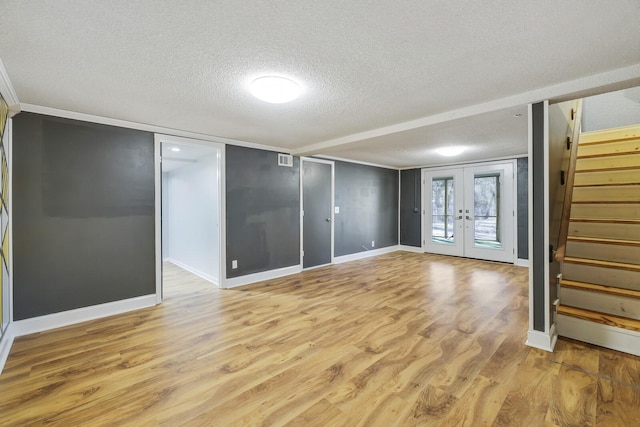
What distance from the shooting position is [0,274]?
2.32 metres

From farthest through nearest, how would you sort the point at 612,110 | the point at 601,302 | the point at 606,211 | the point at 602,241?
1. the point at 612,110
2. the point at 606,211
3. the point at 602,241
4. the point at 601,302

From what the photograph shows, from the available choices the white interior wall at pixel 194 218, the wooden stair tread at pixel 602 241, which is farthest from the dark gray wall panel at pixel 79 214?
the wooden stair tread at pixel 602 241

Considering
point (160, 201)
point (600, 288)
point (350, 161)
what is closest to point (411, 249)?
point (350, 161)

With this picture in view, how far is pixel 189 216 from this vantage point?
5.46m

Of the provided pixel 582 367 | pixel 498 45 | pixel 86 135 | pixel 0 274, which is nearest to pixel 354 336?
pixel 582 367

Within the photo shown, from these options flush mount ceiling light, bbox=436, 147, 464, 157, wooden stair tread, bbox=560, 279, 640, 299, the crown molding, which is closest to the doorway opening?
the crown molding

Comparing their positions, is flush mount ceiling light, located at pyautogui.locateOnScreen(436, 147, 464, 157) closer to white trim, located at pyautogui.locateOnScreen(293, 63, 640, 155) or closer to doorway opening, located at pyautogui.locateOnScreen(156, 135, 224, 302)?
white trim, located at pyautogui.locateOnScreen(293, 63, 640, 155)

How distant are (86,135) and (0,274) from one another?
1.59 meters

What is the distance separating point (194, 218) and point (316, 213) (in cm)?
232

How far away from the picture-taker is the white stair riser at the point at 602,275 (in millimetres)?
2590

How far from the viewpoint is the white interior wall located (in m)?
4.57

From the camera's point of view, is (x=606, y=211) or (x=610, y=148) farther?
(x=610, y=148)

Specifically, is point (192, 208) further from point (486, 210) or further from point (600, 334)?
point (486, 210)

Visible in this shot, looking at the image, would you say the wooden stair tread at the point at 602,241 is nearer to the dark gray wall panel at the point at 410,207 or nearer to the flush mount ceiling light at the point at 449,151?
the flush mount ceiling light at the point at 449,151
